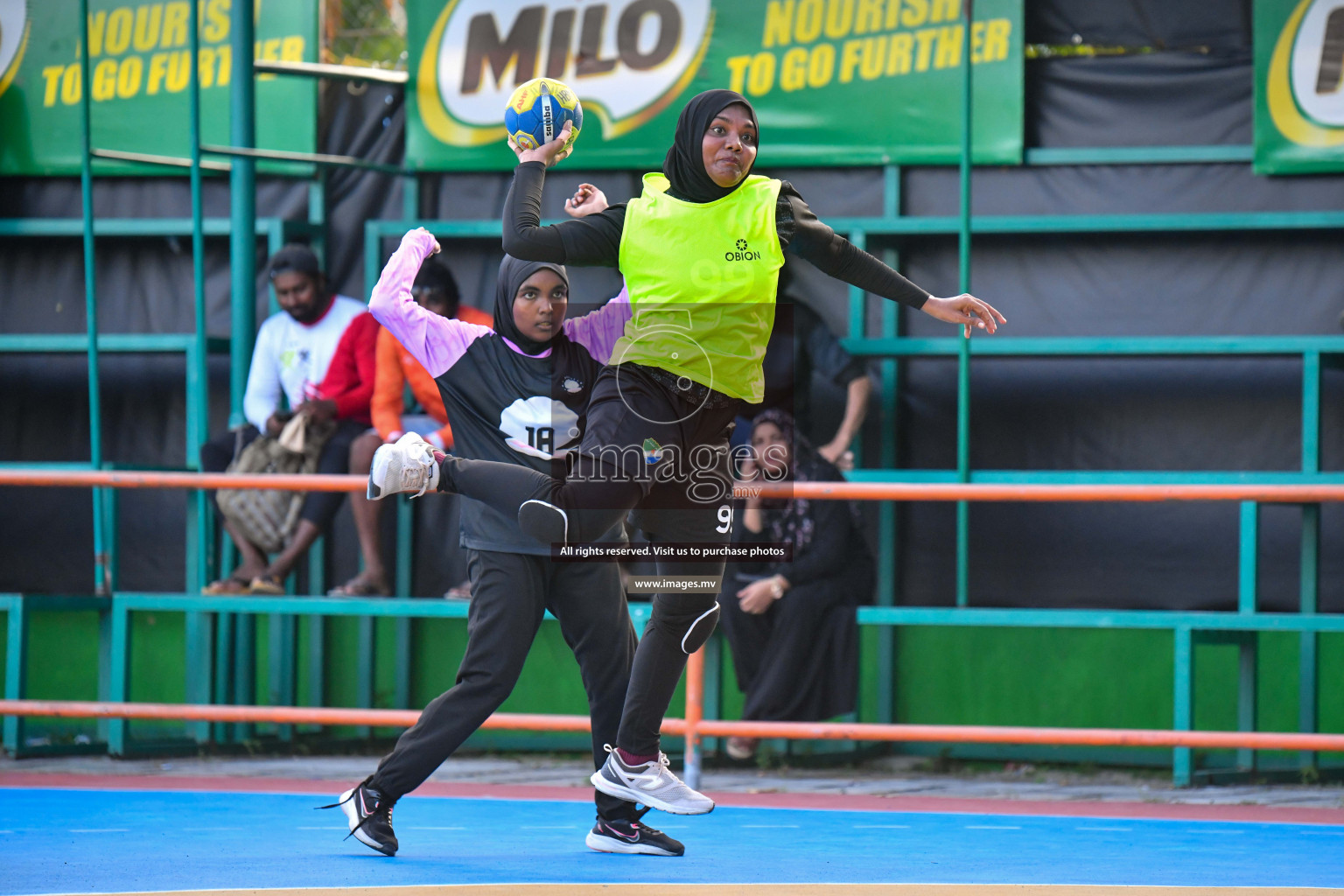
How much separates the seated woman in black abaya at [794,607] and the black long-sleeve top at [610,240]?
277 centimetres

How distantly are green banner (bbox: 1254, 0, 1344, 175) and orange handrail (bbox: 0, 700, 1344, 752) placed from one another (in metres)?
3.24

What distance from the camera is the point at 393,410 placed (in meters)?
8.38

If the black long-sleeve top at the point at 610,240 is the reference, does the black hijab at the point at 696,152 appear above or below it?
above

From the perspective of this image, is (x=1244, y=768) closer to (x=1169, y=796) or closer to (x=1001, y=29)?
(x=1169, y=796)

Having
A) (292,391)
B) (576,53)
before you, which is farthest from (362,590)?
(576,53)

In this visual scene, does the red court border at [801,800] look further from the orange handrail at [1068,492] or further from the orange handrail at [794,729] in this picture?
the orange handrail at [1068,492]

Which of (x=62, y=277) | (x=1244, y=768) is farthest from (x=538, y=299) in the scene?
(x=62, y=277)

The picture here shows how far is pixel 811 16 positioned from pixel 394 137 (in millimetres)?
2589

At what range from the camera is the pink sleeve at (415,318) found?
17.2 feet

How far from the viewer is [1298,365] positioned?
842cm

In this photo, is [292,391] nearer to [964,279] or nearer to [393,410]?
[393,410]

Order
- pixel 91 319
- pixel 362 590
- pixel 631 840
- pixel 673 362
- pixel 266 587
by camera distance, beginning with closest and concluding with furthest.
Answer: pixel 673 362 → pixel 631 840 → pixel 266 587 → pixel 362 590 → pixel 91 319

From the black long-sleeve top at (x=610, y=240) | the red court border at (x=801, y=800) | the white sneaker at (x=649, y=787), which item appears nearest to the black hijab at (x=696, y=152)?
the black long-sleeve top at (x=610, y=240)

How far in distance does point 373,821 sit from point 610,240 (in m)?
1.97
